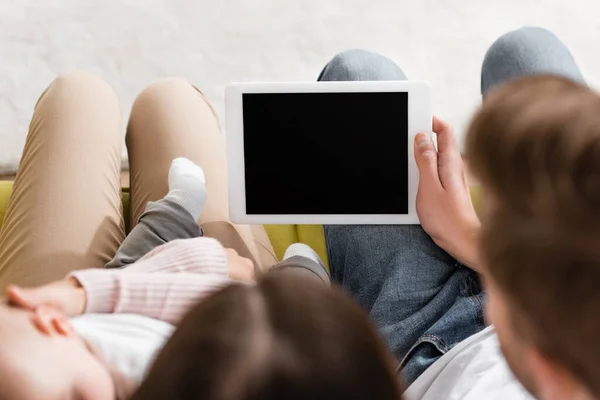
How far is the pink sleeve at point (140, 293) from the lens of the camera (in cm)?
73

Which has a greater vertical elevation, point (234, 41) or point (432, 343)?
point (234, 41)

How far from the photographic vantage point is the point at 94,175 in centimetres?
96

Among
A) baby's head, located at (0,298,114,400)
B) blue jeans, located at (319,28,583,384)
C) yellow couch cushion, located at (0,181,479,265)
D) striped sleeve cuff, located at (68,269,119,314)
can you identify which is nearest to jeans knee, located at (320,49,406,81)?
blue jeans, located at (319,28,583,384)

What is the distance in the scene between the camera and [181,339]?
0.37 meters

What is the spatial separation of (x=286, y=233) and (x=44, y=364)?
1.82 ft

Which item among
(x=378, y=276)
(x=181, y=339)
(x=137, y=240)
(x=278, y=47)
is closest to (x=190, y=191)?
(x=137, y=240)

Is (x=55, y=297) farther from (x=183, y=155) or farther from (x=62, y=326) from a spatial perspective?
(x=183, y=155)

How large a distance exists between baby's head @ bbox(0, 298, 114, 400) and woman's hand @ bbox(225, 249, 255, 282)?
0.23m

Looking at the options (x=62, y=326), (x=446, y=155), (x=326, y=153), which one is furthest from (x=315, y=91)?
(x=62, y=326)

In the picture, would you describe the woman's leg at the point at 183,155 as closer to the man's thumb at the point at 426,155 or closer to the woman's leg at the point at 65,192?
the woman's leg at the point at 65,192

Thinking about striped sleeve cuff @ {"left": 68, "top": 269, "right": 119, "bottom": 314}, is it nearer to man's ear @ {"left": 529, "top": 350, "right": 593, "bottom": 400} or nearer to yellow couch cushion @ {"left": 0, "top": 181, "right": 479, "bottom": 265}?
yellow couch cushion @ {"left": 0, "top": 181, "right": 479, "bottom": 265}

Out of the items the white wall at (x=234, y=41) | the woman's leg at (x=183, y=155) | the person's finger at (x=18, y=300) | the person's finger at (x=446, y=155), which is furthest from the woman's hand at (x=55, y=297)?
the white wall at (x=234, y=41)

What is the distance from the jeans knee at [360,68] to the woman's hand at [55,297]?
485 millimetres

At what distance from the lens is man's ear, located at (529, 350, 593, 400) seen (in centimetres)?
41
